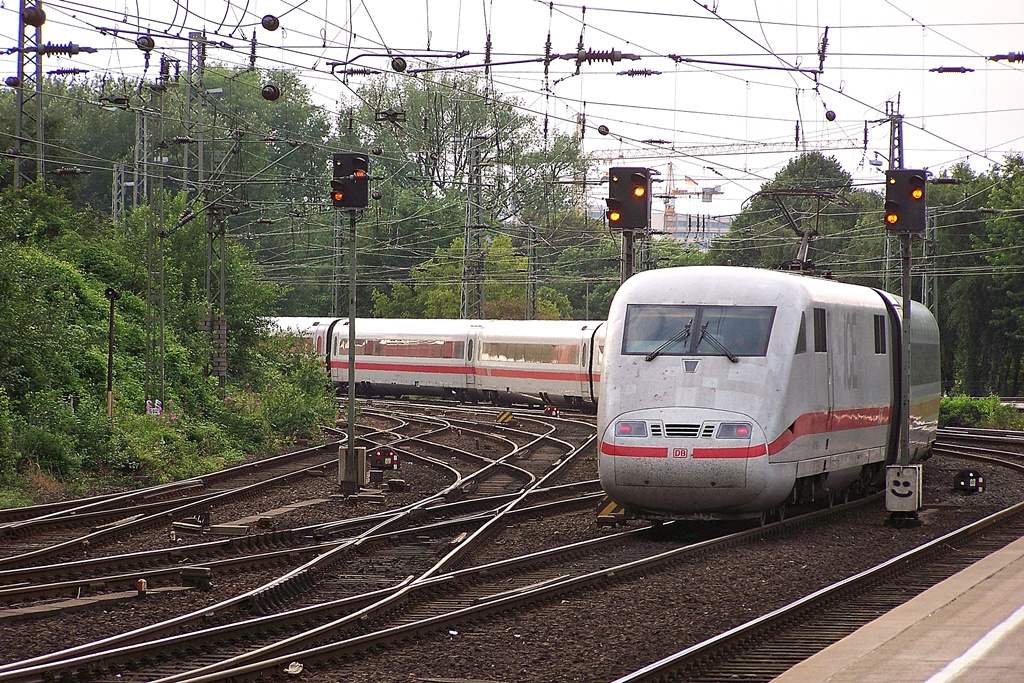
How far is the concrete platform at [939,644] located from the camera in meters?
7.59

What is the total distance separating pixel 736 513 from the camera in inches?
578

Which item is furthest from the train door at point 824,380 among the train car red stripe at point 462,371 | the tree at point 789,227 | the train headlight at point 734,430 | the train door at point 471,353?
the tree at point 789,227

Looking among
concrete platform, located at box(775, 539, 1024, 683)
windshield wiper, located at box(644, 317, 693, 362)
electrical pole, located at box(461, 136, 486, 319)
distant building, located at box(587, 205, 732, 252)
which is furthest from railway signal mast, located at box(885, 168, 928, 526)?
electrical pole, located at box(461, 136, 486, 319)

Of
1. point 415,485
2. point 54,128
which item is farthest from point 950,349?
point 415,485

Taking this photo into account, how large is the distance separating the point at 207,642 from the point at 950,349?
5844 centimetres

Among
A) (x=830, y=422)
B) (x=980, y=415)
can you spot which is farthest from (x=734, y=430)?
(x=980, y=415)

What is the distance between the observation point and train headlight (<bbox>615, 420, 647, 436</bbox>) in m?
14.2

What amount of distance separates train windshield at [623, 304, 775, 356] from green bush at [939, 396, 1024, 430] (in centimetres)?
2768

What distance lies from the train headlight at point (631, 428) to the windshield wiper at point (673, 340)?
0.78m

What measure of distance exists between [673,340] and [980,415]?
28.9 metres

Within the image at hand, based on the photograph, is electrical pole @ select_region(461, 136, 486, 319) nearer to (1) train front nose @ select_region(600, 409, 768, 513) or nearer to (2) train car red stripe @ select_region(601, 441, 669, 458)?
(2) train car red stripe @ select_region(601, 441, 669, 458)

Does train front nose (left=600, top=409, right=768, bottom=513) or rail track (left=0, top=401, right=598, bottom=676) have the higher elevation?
train front nose (left=600, top=409, right=768, bottom=513)

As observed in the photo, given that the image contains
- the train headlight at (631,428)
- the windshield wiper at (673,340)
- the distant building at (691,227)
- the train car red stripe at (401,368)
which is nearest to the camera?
the train headlight at (631,428)

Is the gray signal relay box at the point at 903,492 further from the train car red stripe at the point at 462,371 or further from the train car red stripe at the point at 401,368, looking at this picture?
the train car red stripe at the point at 401,368
